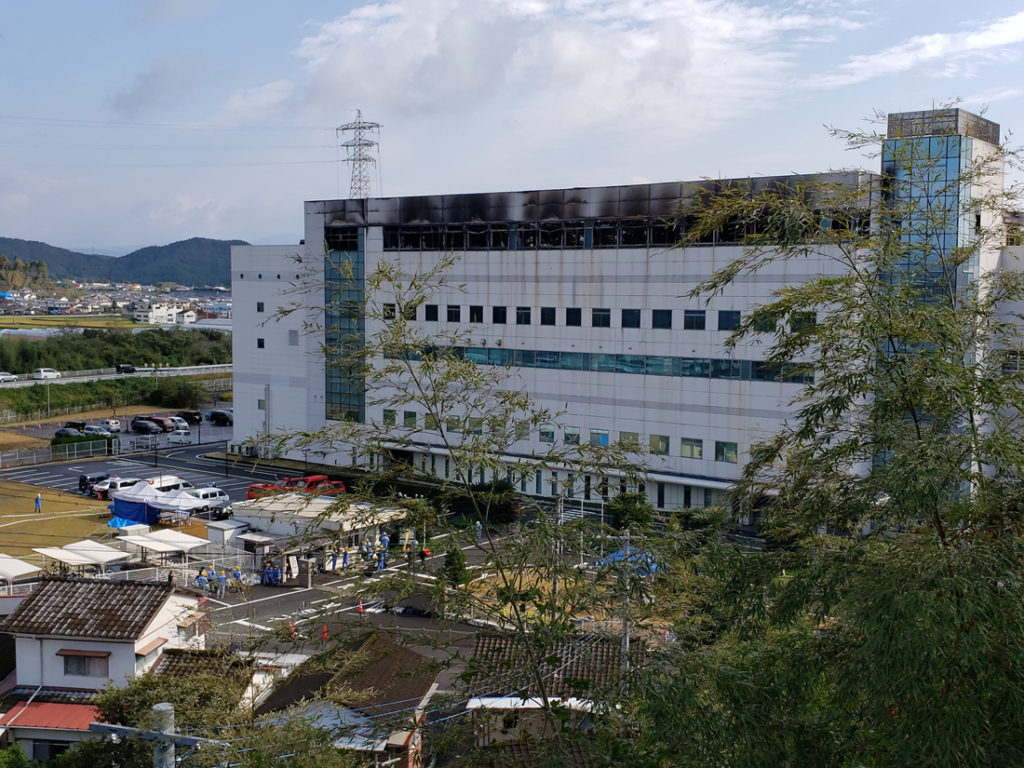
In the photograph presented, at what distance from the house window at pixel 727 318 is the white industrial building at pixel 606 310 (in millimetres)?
32

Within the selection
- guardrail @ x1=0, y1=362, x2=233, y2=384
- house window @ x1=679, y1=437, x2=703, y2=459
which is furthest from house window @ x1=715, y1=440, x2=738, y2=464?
guardrail @ x1=0, y1=362, x2=233, y2=384

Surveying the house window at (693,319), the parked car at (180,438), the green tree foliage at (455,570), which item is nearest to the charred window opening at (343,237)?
the parked car at (180,438)

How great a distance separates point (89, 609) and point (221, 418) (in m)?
32.0

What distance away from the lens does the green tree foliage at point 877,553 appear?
11.9ft

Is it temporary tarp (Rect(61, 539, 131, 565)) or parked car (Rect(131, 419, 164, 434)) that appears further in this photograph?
parked car (Rect(131, 419, 164, 434))

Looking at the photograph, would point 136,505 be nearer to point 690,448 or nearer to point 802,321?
point 690,448

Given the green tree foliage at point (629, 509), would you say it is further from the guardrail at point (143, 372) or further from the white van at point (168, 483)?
the guardrail at point (143, 372)

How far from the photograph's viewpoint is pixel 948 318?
14.5 ft

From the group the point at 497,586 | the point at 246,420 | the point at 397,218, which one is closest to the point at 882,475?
the point at 497,586

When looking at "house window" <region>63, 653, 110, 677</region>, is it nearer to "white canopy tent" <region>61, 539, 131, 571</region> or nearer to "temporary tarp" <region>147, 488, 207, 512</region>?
"white canopy tent" <region>61, 539, 131, 571</region>

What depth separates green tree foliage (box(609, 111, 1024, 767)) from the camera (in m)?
3.63

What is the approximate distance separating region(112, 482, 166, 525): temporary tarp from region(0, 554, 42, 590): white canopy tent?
5.80 m

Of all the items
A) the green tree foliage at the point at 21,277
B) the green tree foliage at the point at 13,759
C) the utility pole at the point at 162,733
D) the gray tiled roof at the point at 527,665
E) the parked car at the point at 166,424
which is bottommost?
the parked car at the point at 166,424

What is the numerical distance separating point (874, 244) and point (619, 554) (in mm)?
2334
